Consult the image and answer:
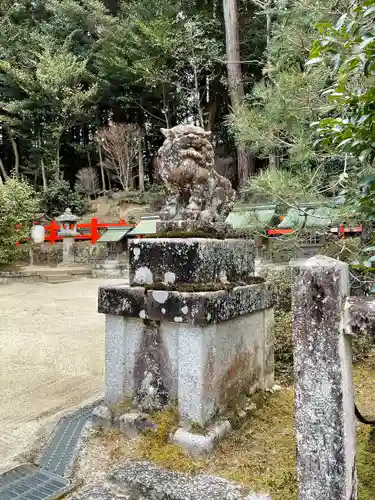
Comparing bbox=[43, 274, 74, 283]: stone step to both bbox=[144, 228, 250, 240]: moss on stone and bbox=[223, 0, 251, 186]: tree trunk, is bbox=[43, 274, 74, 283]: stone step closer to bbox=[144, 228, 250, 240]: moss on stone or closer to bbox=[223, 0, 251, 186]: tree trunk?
bbox=[223, 0, 251, 186]: tree trunk

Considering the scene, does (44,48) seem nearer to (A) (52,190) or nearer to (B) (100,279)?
(A) (52,190)

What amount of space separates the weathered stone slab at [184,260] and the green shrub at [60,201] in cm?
1661

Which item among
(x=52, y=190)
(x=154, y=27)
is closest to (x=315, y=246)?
(x=154, y=27)

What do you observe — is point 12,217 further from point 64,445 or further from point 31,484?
point 31,484

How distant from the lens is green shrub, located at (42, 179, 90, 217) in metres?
18.2

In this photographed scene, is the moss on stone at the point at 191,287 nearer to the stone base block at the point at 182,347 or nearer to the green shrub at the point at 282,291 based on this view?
the stone base block at the point at 182,347

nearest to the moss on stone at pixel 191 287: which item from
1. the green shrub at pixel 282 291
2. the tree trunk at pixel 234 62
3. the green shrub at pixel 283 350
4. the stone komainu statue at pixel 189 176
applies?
the stone komainu statue at pixel 189 176

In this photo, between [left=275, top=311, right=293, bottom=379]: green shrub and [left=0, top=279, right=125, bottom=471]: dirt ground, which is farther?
[left=275, top=311, right=293, bottom=379]: green shrub

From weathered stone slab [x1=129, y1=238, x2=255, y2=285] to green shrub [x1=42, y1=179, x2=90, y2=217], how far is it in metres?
16.6

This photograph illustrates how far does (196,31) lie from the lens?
49.5ft

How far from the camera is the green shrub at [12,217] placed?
1302cm

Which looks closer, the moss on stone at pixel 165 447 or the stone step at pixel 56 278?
the moss on stone at pixel 165 447

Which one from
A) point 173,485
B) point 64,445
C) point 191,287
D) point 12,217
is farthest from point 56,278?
point 173,485

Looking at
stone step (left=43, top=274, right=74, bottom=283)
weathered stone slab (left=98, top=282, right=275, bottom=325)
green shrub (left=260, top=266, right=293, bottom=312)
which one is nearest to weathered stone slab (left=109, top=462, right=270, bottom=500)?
weathered stone slab (left=98, top=282, right=275, bottom=325)
